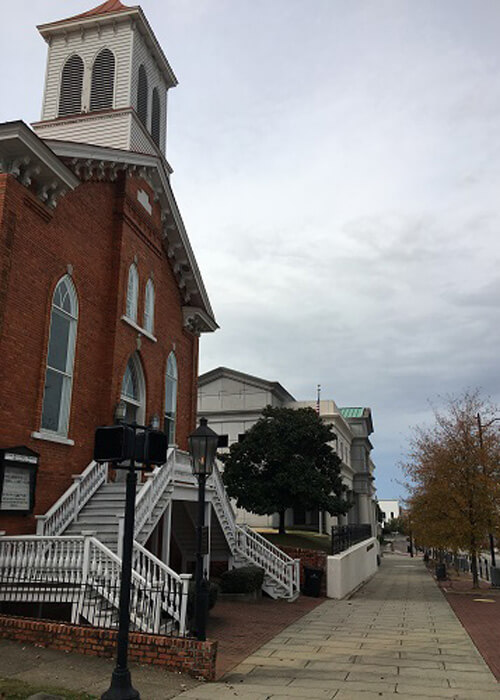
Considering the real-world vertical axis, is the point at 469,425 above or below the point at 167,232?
below

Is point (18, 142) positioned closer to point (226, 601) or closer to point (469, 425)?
point (226, 601)

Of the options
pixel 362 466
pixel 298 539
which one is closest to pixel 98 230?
pixel 298 539

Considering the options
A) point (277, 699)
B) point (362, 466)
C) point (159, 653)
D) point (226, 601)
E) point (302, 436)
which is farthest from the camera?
point (362, 466)

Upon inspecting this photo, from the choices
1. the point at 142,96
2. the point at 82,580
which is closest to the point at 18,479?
the point at 82,580

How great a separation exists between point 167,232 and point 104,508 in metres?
10.4

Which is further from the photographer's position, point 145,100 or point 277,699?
point 145,100

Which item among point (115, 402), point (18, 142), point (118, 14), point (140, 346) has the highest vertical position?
point (118, 14)

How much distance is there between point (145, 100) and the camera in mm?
22359

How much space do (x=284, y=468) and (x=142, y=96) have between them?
18790mm

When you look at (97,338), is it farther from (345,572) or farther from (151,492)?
→ (345,572)

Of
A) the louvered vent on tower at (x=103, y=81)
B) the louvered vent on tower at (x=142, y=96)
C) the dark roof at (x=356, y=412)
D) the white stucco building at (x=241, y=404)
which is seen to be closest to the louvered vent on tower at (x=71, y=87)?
the louvered vent on tower at (x=103, y=81)

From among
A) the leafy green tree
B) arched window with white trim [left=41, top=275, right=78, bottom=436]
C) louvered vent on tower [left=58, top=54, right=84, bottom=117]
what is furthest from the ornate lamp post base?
the leafy green tree

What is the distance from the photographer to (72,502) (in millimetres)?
14172

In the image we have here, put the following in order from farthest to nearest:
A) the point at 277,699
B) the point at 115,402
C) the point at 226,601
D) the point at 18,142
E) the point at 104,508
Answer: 1. the point at 226,601
2. the point at 115,402
3. the point at 104,508
4. the point at 18,142
5. the point at 277,699
